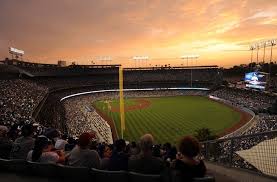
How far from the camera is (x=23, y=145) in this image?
740 cm

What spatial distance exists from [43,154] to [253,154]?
5953 millimetres

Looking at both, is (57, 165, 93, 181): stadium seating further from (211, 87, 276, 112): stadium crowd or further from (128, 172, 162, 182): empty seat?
(211, 87, 276, 112): stadium crowd

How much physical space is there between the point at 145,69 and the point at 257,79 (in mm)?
43184

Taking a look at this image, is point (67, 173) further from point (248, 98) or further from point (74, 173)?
point (248, 98)

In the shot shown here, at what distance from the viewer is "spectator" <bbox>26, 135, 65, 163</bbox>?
6.67 metres

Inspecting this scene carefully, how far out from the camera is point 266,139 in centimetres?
799

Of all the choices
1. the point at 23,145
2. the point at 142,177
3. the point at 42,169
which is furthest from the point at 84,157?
the point at 23,145

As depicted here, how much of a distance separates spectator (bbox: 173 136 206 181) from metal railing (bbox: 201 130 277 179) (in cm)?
380

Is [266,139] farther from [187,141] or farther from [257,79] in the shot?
[257,79]

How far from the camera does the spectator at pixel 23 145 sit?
24.2ft

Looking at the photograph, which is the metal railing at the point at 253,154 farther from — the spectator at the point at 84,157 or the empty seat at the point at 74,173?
the empty seat at the point at 74,173

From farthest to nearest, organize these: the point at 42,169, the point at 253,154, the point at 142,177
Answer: the point at 253,154, the point at 42,169, the point at 142,177

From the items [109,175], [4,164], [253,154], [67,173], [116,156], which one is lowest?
[253,154]

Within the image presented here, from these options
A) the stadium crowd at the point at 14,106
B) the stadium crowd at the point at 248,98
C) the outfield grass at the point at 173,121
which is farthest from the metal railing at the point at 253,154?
the stadium crowd at the point at 248,98
